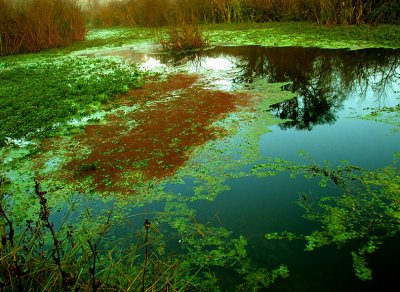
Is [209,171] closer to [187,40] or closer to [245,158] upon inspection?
[245,158]

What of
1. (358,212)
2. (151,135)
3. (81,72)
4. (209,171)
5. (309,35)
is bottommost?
(358,212)

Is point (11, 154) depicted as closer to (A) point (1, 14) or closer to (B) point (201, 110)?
(B) point (201, 110)

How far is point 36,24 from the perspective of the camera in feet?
35.7

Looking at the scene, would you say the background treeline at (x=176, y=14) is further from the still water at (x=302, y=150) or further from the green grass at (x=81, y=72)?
the still water at (x=302, y=150)

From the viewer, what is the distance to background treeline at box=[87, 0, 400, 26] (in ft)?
31.0

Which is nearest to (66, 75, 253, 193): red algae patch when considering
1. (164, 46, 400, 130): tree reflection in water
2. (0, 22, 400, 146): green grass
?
(0, 22, 400, 146): green grass

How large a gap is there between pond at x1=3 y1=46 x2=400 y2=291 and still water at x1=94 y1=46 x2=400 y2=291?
1cm

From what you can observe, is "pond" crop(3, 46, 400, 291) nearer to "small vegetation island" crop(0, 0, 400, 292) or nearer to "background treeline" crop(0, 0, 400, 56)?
"small vegetation island" crop(0, 0, 400, 292)

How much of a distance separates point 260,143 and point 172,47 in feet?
22.2

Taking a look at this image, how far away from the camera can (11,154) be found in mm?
3979

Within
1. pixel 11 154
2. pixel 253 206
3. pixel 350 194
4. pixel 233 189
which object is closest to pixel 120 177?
pixel 233 189

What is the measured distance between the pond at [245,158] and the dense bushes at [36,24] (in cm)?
680

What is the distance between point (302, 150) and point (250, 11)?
10.7 metres

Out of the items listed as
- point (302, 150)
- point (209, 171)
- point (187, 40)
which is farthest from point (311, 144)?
point (187, 40)
